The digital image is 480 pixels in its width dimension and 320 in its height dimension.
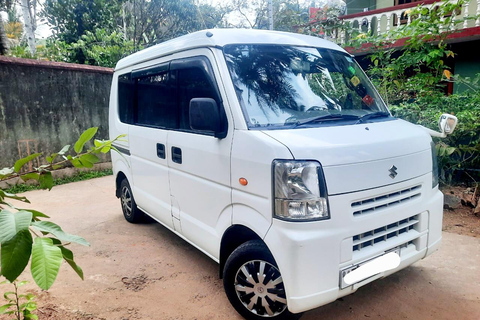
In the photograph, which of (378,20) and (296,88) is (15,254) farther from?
(378,20)

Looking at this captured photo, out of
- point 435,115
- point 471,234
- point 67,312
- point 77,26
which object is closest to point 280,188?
point 67,312

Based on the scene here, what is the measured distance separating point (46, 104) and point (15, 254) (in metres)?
7.32

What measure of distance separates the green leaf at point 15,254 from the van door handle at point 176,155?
7.64 feet

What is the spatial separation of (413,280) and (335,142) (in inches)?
69.0

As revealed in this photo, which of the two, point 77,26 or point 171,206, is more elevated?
point 77,26

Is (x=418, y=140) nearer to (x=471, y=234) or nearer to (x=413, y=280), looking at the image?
(x=413, y=280)

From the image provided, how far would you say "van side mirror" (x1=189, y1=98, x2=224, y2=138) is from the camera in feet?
8.29

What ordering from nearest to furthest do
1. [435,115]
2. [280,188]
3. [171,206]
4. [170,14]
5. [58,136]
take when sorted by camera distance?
[280,188], [171,206], [435,115], [58,136], [170,14]

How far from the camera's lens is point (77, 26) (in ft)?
38.4

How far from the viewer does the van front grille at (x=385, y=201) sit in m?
2.24

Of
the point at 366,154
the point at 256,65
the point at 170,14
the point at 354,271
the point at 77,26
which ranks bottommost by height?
the point at 354,271

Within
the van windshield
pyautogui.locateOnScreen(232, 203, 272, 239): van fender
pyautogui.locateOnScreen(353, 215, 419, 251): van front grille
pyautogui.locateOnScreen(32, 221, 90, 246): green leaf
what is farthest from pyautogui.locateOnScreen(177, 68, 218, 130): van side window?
pyautogui.locateOnScreen(32, 221, 90, 246): green leaf

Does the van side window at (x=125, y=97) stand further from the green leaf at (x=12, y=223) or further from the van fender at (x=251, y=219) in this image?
the green leaf at (x=12, y=223)

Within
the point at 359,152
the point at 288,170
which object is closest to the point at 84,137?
the point at 288,170
